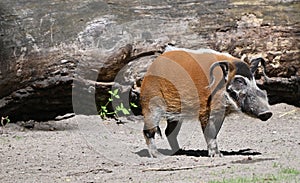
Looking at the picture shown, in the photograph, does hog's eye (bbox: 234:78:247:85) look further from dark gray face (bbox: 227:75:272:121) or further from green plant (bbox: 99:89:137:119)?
green plant (bbox: 99:89:137:119)

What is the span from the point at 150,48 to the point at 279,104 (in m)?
2.36

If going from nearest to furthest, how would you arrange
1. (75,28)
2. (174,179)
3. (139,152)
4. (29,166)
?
(174,179) → (29,166) → (139,152) → (75,28)

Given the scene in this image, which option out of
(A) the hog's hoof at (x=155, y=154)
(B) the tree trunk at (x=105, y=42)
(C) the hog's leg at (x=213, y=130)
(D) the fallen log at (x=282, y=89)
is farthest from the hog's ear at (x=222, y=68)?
(D) the fallen log at (x=282, y=89)

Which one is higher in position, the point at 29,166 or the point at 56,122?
the point at 29,166

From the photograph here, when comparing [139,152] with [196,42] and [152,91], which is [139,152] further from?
[196,42]

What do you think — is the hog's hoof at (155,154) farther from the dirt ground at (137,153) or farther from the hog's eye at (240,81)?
the hog's eye at (240,81)

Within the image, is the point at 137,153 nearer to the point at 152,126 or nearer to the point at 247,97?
the point at 152,126

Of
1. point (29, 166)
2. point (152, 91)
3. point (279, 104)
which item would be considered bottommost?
point (279, 104)

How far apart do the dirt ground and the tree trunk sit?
0.46m

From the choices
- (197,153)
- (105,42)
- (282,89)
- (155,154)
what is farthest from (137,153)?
(282,89)

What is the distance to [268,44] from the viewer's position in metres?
9.56

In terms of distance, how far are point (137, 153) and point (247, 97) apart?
1474 mm

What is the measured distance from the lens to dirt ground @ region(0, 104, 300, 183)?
19.7 feet

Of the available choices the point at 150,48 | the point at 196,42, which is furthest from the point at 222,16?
the point at 150,48
